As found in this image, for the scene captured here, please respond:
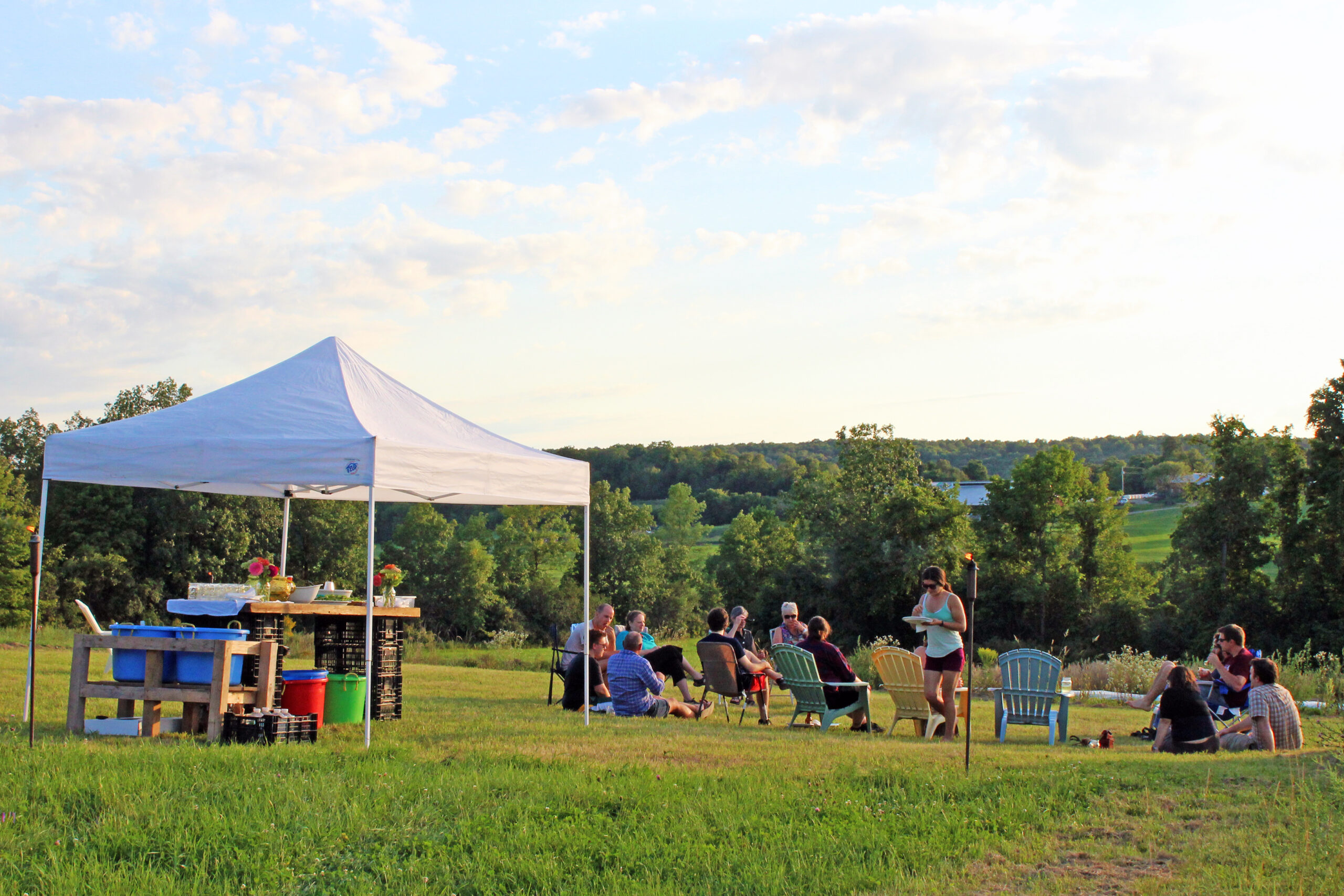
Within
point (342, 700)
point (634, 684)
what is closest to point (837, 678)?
point (634, 684)

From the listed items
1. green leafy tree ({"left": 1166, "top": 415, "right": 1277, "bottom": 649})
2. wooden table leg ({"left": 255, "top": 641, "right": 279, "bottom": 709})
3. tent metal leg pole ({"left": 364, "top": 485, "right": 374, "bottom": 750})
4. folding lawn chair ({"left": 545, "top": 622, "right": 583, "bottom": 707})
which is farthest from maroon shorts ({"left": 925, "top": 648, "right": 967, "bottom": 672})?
green leafy tree ({"left": 1166, "top": 415, "right": 1277, "bottom": 649})

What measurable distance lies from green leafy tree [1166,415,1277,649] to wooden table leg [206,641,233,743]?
1225 inches

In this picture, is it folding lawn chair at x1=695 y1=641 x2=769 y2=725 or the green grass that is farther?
the green grass

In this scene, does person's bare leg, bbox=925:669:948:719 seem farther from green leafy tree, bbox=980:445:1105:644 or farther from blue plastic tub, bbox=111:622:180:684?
green leafy tree, bbox=980:445:1105:644

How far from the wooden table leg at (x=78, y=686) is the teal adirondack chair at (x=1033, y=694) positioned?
288 inches

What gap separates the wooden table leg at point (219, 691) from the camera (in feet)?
23.5

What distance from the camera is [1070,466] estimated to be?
133ft

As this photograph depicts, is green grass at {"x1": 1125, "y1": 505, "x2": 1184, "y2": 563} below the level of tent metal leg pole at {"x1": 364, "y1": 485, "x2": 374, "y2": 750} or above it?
above

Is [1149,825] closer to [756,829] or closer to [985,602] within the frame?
[756,829]

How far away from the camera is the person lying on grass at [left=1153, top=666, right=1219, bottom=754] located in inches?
326

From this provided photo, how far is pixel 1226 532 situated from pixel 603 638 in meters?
28.0

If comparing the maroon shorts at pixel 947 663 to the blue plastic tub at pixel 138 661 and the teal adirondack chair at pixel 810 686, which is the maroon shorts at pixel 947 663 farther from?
the blue plastic tub at pixel 138 661

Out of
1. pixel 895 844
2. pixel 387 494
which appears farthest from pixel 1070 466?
pixel 895 844

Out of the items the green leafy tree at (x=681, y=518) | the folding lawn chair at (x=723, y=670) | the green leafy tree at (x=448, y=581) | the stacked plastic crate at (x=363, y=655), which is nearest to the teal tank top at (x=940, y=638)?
the folding lawn chair at (x=723, y=670)
